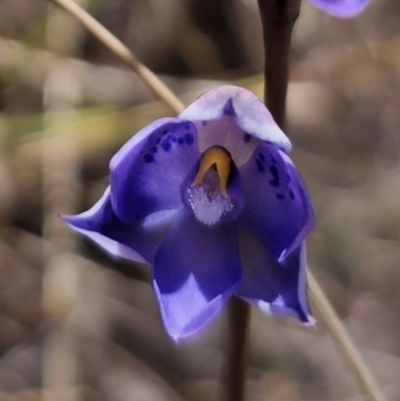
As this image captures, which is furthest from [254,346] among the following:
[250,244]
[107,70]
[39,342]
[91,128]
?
[250,244]

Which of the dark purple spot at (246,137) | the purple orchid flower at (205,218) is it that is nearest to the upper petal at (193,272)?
the purple orchid flower at (205,218)

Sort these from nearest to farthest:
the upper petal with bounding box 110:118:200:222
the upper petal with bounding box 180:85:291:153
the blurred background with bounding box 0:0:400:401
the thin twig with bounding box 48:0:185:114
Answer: the upper petal with bounding box 180:85:291:153
the upper petal with bounding box 110:118:200:222
the thin twig with bounding box 48:0:185:114
the blurred background with bounding box 0:0:400:401

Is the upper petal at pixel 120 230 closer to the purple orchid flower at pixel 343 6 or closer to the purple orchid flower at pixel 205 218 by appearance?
the purple orchid flower at pixel 205 218

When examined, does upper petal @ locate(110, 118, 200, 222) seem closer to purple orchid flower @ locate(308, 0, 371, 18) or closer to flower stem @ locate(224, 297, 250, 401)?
flower stem @ locate(224, 297, 250, 401)

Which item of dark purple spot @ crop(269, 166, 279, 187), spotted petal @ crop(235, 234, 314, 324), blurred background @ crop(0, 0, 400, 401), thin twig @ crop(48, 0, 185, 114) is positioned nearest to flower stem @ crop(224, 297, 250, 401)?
spotted petal @ crop(235, 234, 314, 324)

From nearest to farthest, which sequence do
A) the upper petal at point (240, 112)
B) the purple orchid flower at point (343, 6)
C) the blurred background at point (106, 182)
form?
the purple orchid flower at point (343, 6) < the upper petal at point (240, 112) < the blurred background at point (106, 182)

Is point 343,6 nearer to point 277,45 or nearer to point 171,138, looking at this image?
point 277,45
